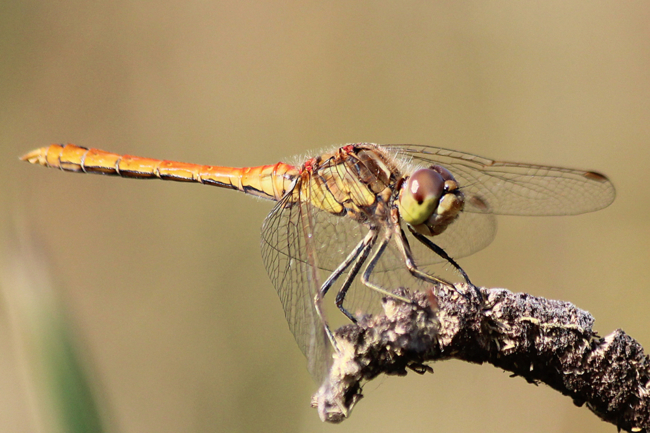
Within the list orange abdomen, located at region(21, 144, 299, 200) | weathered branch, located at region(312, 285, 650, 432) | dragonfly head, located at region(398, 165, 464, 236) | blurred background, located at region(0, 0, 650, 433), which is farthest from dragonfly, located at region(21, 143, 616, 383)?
blurred background, located at region(0, 0, 650, 433)

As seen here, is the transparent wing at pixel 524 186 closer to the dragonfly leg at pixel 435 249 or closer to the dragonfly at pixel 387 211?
the dragonfly at pixel 387 211

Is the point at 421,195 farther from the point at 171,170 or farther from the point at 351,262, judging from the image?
the point at 171,170

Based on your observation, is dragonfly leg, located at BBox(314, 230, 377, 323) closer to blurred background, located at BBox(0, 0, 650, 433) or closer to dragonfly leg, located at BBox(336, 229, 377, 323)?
dragonfly leg, located at BBox(336, 229, 377, 323)

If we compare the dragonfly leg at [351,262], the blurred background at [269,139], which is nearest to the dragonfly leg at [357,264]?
the dragonfly leg at [351,262]

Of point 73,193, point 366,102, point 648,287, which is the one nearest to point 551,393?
point 648,287

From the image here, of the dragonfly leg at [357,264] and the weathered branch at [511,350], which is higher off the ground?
the dragonfly leg at [357,264]
